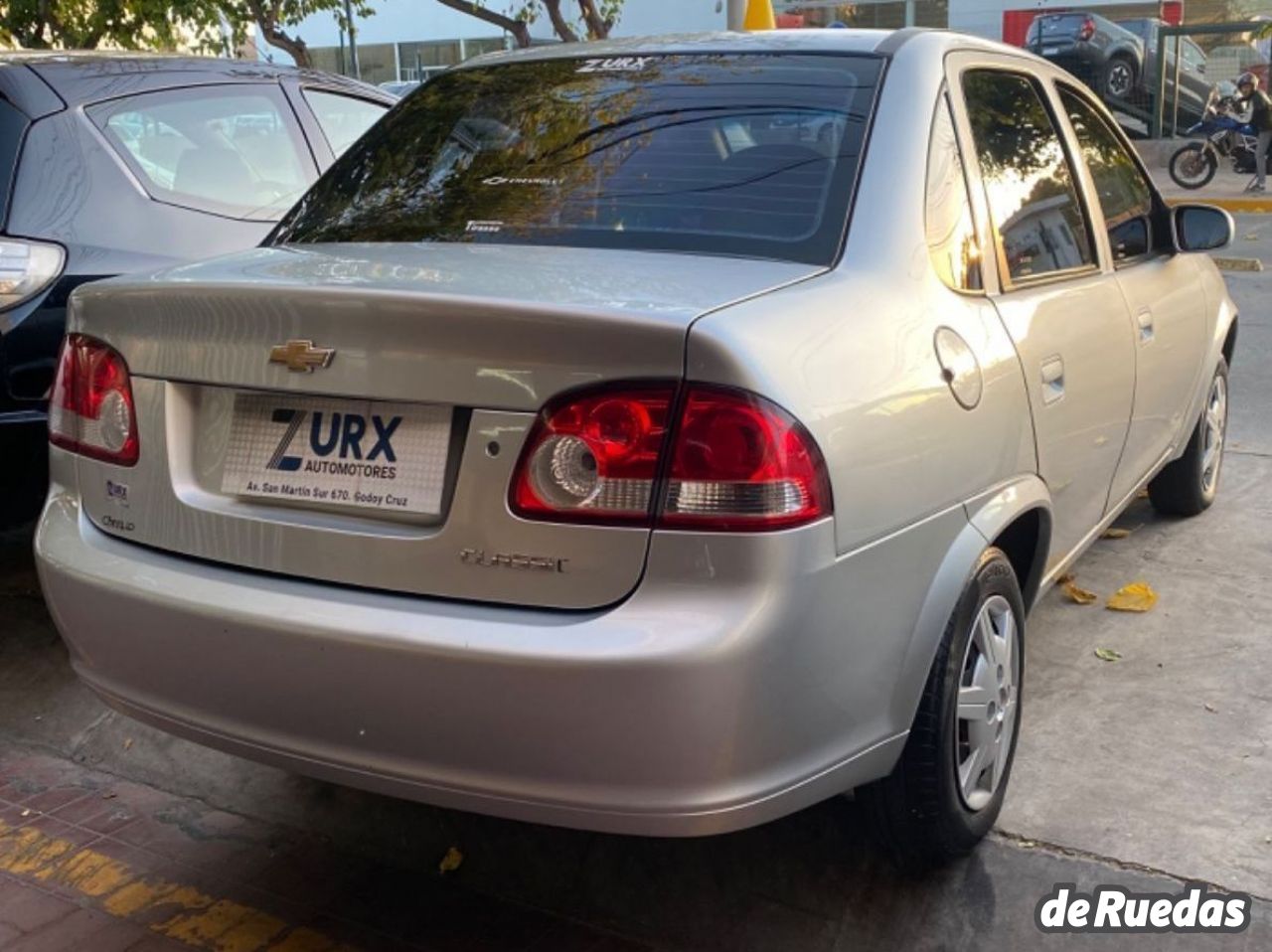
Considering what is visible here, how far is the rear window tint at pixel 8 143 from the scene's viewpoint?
412 centimetres

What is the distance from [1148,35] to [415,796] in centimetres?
2344

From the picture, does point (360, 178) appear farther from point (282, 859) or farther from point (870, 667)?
point (870, 667)

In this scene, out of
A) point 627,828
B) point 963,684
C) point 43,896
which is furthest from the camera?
point 43,896

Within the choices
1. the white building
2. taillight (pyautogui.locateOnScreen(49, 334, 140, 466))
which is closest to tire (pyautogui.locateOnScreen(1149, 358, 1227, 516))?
taillight (pyautogui.locateOnScreen(49, 334, 140, 466))

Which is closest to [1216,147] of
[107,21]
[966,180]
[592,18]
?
[592,18]

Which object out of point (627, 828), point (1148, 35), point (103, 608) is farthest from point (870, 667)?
Result: point (1148, 35)

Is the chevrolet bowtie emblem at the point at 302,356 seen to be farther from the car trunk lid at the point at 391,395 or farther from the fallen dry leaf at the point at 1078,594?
the fallen dry leaf at the point at 1078,594

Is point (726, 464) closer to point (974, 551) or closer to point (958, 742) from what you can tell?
point (974, 551)

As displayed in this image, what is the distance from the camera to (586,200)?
292 centimetres

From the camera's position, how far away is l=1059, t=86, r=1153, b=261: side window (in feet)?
13.1

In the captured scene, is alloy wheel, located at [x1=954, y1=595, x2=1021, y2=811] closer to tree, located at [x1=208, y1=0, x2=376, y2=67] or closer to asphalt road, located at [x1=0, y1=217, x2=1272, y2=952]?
asphalt road, located at [x1=0, y1=217, x2=1272, y2=952]

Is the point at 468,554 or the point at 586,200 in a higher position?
the point at 586,200

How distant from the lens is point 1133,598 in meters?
4.36

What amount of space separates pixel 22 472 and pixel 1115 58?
2169 cm
